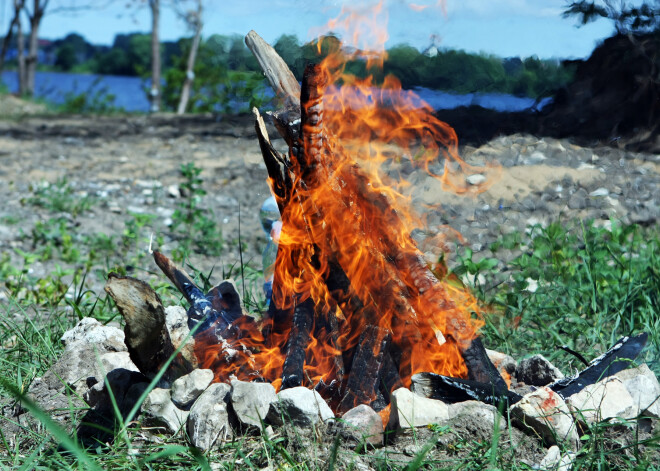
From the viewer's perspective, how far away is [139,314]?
1.80 meters

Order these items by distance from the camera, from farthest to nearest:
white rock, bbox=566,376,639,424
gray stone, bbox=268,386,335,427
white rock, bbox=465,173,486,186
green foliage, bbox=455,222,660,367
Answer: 1. white rock, bbox=465,173,486,186
2. green foliage, bbox=455,222,660,367
3. white rock, bbox=566,376,639,424
4. gray stone, bbox=268,386,335,427

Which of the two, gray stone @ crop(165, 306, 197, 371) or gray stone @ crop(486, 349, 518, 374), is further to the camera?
gray stone @ crop(486, 349, 518, 374)

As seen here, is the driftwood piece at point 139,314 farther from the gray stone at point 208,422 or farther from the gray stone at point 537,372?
the gray stone at point 537,372

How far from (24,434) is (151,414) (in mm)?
420

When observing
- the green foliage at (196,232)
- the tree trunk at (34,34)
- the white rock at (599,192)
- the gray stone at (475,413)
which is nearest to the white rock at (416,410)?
the gray stone at (475,413)

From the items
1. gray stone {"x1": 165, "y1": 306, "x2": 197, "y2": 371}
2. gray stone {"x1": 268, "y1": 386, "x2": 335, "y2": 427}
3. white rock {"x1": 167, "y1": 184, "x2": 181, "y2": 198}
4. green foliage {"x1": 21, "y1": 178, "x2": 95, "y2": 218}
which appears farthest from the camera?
white rock {"x1": 167, "y1": 184, "x2": 181, "y2": 198}

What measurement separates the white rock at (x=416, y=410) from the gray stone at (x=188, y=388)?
1.92 ft

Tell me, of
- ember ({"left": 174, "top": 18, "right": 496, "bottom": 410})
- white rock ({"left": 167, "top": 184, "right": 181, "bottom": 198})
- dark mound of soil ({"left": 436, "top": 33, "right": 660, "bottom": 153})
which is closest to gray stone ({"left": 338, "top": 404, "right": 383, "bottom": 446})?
ember ({"left": 174, "top": 18, "right": 496, "bottom": 410})

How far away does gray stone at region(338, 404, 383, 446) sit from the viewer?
168 centimetres

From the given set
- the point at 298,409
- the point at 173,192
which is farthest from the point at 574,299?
the point at 173,192

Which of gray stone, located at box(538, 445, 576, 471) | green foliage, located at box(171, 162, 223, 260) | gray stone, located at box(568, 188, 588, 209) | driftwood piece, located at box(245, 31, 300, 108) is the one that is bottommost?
green foliage, located at box(171, 162, 223, 260)

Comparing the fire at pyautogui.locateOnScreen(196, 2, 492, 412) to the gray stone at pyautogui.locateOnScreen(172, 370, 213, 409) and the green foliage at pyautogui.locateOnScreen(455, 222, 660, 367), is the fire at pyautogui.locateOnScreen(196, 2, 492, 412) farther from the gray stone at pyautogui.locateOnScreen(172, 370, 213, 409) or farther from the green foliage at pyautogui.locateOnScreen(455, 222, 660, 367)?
the green foliage at pyautogui.locateOnScreen(455, 222, 660, 367)

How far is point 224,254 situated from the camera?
4.51 meters

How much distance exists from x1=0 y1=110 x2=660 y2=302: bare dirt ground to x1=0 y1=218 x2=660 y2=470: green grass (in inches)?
9.0
